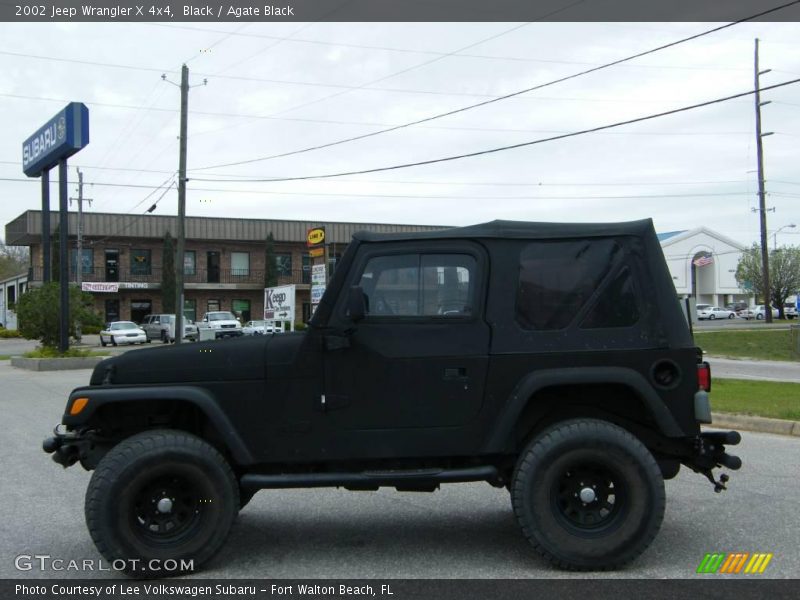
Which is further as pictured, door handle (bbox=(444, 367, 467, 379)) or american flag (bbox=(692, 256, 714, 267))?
american flag (bbox=(692, 256, 714, 267))

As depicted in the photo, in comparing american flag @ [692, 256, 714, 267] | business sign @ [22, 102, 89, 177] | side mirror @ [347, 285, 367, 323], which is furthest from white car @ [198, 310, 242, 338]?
american flag @ [692, 256, 714, 267]

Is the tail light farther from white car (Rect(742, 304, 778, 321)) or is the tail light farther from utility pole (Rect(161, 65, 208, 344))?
white car (Rect(742, 304, 778, 321))

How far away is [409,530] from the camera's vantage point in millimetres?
5562

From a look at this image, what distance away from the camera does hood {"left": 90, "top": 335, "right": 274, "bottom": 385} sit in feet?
15.4

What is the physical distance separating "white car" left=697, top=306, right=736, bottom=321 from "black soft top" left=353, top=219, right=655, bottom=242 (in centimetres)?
6796

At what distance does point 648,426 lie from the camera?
4.95m

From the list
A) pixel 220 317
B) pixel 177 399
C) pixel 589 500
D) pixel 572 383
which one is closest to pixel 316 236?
pixel 177 399

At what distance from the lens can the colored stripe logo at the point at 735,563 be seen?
4.54m

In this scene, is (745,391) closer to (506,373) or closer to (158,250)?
(506,373)

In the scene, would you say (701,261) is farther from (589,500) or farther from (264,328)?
(589,500)

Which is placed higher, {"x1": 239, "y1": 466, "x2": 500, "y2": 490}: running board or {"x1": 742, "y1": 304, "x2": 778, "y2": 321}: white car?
{"x1": 239, "y1": 466, "x2": 500, "y2": 490}: running board

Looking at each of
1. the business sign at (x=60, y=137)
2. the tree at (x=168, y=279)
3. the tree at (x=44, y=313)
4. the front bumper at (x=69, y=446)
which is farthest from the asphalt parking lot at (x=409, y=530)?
the tree at (x=168, y=279)

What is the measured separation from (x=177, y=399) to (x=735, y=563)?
3666mm

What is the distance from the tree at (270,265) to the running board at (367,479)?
50000 mm
